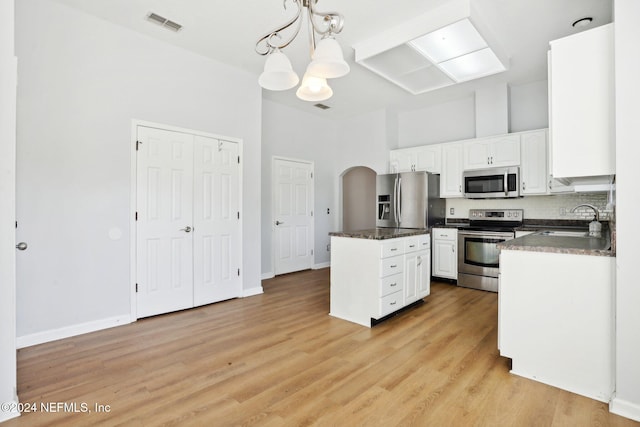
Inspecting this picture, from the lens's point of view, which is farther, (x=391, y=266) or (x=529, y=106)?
(x=529, y=106)

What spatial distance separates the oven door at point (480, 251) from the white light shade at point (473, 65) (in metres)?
2.11

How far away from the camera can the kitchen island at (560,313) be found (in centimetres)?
199

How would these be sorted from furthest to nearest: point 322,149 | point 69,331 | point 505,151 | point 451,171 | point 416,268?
point 322,149 < point 451,171 < point 505,151 < point 416,268 < point 69,331

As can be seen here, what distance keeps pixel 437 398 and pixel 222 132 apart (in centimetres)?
365

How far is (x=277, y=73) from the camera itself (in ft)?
6.80

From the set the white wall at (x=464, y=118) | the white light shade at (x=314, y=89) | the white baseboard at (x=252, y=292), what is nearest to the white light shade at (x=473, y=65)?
the white wall at (x=464, y=118)

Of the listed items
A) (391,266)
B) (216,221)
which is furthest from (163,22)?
(391,266)

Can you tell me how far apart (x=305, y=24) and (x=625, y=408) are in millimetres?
3777

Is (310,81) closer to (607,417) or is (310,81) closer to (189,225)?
(189,225)

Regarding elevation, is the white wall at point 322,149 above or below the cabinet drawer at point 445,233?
above

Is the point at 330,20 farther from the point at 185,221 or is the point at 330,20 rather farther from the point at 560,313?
the point at 185,221

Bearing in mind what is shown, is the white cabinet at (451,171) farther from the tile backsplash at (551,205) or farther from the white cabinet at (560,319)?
the white cabinet at (560,319)

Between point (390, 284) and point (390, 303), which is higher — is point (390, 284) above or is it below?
above

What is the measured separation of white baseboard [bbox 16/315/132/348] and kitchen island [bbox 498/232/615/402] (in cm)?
352
